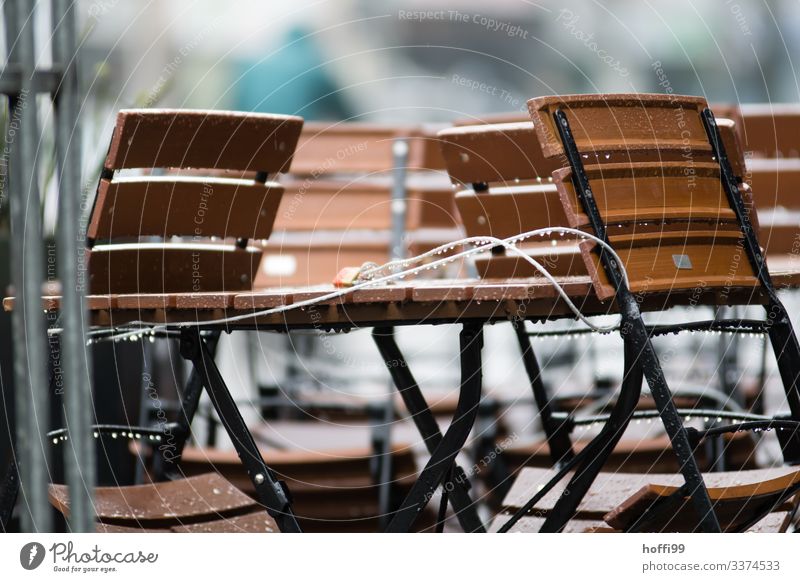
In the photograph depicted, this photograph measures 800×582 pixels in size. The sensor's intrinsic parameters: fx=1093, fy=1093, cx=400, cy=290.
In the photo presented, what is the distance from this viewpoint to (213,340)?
8.43ft

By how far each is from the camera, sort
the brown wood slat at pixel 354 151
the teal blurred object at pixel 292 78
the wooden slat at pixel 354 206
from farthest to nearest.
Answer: the teal blurred object at pixel 292 78, the brown wood slat at pixel 354 151, the wooden slat at pixel 354 206

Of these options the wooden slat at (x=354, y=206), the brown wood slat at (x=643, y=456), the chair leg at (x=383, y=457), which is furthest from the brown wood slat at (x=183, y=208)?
the wooden slat at (x=354, y=206)

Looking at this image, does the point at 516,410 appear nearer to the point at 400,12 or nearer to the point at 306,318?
the point at 400,12

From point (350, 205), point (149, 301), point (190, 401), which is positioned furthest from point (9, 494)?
point (350, 205)

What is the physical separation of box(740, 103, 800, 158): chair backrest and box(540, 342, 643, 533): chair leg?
2.45 metres

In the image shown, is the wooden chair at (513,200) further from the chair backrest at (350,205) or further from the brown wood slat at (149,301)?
the chair backrest at (350,205)

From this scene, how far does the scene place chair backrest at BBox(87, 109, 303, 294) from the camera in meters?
2.15

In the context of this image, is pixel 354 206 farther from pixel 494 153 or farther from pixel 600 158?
pixel 600 158

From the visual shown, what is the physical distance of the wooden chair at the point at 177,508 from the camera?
2338mm

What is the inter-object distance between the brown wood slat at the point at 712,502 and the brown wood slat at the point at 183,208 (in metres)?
1.02

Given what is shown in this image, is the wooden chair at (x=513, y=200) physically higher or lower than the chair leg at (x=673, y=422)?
higher
